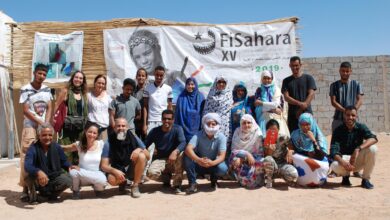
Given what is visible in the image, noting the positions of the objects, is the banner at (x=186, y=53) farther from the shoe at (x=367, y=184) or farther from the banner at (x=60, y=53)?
the shoe at (x=367, y=184)

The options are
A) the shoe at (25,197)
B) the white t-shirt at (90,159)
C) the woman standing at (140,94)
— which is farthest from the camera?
the woman standing at (140,94)

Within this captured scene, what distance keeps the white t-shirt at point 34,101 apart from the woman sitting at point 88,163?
0.45 meters

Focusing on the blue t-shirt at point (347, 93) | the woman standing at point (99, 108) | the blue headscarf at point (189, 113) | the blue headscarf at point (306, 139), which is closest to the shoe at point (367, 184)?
the blue headscarf at point (306, 139)

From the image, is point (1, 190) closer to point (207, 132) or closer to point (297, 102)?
point (207, 132)

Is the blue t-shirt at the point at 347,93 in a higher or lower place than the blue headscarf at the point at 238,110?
higher

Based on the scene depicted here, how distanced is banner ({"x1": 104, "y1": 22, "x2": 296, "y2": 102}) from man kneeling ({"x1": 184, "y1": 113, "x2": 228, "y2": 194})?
6.50 ft

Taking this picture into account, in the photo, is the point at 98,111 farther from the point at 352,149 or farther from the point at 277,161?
the point at 352,149

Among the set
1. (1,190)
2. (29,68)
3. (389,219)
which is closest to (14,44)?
(29,68)

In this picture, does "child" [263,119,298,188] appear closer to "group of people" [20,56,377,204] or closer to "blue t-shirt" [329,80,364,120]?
"group of people" [20,56,377,204]

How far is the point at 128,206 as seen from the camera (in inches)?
150

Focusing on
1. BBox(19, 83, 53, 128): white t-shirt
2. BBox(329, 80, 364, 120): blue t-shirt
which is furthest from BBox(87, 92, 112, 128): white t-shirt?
BBox(329, 80, 364, 120): blue t-shirt

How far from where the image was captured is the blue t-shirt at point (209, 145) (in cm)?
444

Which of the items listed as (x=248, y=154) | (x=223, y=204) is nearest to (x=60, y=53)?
(x=248, y=154)

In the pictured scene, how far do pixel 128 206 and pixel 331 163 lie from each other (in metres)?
2.35
